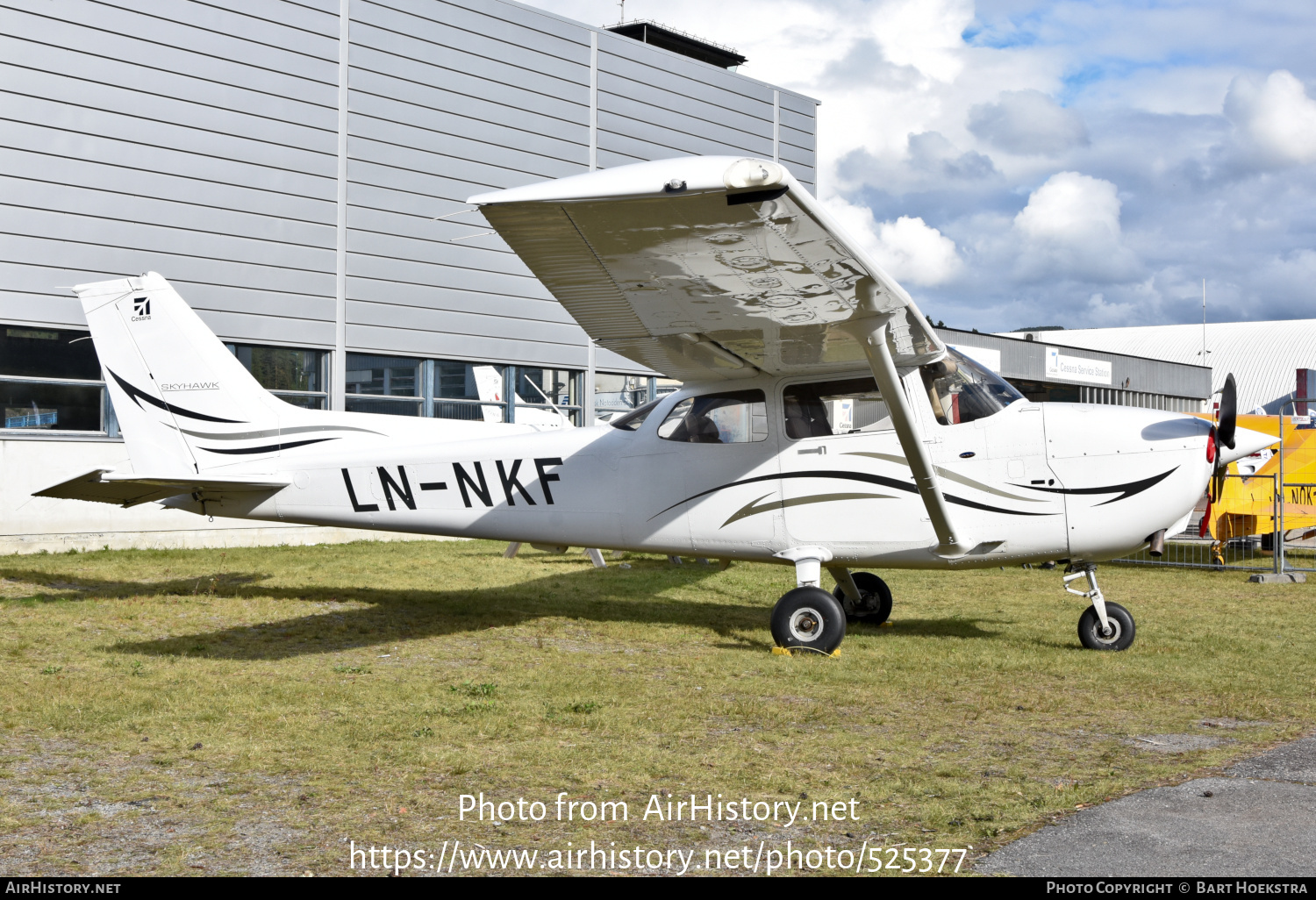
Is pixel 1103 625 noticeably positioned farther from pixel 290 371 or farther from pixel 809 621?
pixel 290 371

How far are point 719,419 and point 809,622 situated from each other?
72.9 inches

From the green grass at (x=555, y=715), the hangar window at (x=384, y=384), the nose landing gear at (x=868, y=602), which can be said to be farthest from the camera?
the hangar window at (x=384, y=384)

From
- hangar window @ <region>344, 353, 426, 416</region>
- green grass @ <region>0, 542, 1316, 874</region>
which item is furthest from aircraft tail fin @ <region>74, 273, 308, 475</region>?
hangar window @ <region>344, 353, 426, 416</region>

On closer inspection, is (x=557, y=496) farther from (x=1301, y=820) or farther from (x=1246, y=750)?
(x=1301, y=820)

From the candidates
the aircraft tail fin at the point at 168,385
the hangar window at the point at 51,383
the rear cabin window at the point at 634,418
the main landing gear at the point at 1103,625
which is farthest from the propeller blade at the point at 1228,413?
the hangar window at the point at 51,383

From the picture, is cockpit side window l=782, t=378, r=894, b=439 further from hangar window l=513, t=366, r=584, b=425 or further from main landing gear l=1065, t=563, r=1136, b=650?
hangar window l=513, t=366, r=584, b=425

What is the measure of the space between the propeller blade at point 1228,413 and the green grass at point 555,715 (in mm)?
1650

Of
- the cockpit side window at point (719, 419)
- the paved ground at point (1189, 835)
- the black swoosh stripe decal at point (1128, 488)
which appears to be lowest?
the paved ground at point (1189, 835)

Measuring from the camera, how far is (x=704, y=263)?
576 cm

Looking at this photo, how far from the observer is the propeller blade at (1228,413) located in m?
7.29

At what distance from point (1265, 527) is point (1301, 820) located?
583 inches

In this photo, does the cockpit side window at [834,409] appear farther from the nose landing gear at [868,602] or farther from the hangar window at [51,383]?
the hangar window at [51,383]

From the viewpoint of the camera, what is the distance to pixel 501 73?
21141 mm

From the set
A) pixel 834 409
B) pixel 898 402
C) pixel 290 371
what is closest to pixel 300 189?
pixel 290 371
